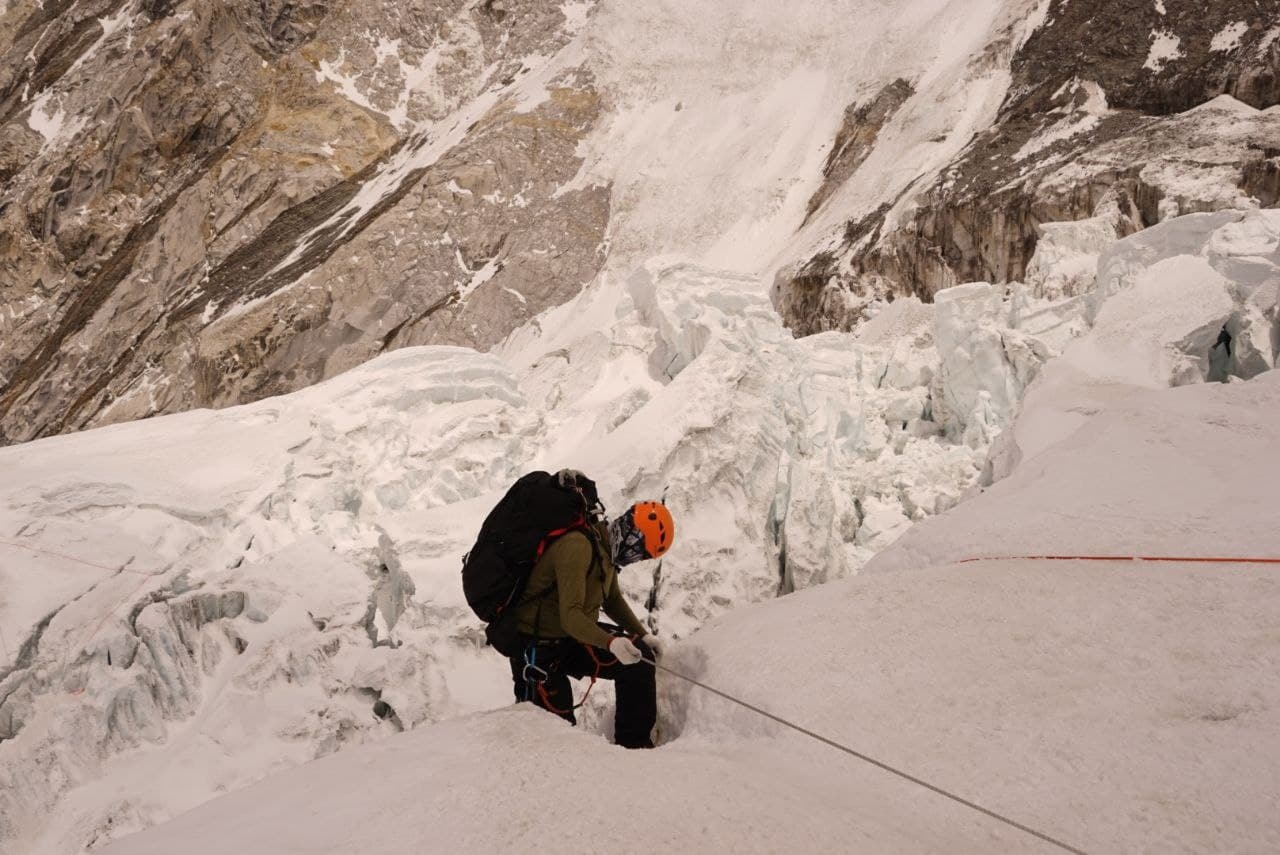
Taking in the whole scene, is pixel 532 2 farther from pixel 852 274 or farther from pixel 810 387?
pixel 810 387

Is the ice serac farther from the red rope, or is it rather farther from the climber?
the climber

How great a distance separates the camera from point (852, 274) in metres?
25.8

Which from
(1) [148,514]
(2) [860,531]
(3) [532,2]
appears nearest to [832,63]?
(3) [532,2]

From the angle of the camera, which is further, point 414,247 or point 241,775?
point 414,247

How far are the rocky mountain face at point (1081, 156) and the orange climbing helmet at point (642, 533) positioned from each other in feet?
→ 54.7

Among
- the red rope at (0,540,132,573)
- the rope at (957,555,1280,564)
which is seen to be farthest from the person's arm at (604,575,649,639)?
the red rope at (0,540,132,573)

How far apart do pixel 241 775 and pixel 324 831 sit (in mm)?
4267

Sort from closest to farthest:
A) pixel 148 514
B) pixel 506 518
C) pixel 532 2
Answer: pixel 506 518
pixel 148 514
pixel 532 2

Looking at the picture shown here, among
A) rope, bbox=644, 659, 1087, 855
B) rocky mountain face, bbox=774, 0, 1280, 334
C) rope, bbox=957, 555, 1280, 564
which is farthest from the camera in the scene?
rocky mountain face, bbox=774, 0, 1280, 334

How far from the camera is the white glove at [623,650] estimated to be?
10.3 ft

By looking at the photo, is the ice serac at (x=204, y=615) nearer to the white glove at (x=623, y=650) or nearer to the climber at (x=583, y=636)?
the climber at (x=583, y=636)

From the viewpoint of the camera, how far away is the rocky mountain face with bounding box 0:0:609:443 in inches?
1250

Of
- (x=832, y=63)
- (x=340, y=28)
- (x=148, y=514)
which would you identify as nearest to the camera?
(x=148, y=514)

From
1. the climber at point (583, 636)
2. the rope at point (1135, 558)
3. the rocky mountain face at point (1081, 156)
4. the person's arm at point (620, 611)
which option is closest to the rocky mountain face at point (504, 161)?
the rocky mountain face at point (1081, 156)
